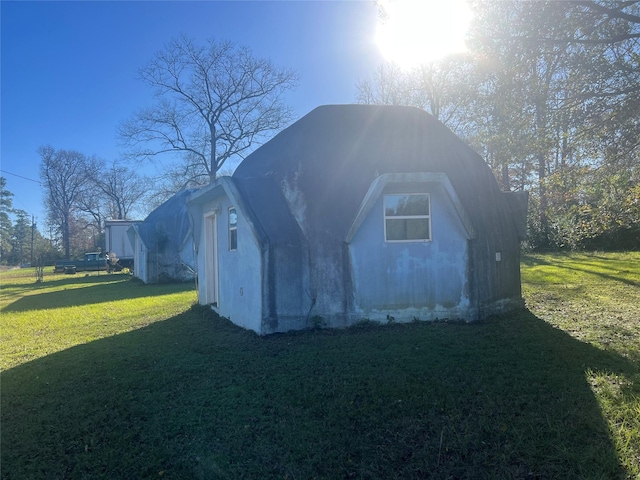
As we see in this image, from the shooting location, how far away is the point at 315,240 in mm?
8758

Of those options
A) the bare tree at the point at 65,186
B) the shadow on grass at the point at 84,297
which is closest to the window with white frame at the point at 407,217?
the shadow on grass at the point at 84,297

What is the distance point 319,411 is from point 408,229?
521 centimetres

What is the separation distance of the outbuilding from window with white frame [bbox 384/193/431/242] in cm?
2

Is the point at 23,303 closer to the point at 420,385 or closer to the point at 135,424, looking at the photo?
the point at 135,424

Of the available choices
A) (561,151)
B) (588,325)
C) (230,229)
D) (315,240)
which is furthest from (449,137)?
(230,229)

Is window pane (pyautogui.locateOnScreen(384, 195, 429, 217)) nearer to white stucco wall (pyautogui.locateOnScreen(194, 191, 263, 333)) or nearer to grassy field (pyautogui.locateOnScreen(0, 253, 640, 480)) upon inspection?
grassy field (pyautogui.locateOnScreen(0, 253, 640, 480))

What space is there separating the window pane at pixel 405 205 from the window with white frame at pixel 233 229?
3517 mm

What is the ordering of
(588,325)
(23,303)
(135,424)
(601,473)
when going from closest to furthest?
(601,473) → (135,424) → (588,325) → (23,303)

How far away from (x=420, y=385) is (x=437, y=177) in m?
4.82

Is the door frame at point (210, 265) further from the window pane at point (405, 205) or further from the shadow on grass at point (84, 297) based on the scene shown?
the shadow on grass at point (84, 297)

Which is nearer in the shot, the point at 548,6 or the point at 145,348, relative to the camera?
the point at 548,6

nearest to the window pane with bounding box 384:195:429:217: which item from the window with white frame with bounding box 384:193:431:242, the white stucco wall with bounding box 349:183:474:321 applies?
the window with white frame with bounding box 384:193:431:242

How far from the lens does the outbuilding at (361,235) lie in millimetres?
8617

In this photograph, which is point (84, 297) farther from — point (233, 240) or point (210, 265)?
point (233, 240)
